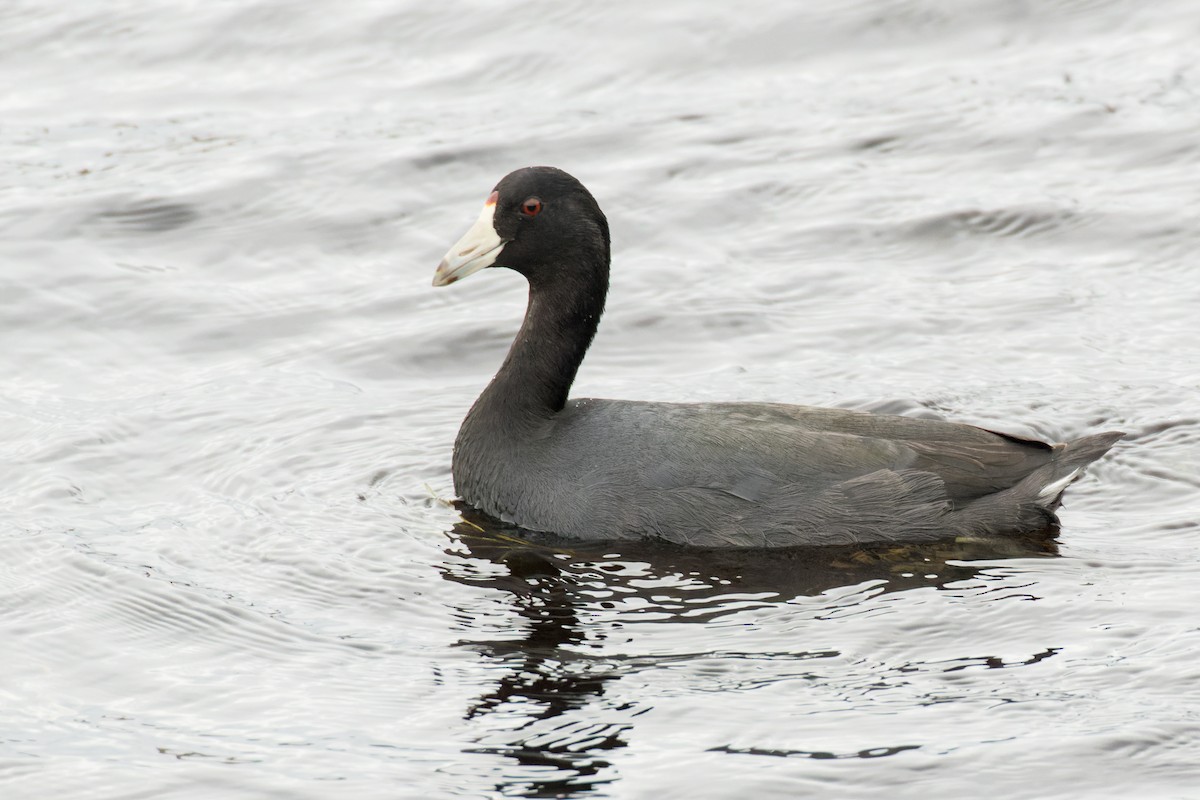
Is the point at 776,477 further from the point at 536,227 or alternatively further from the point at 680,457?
the point at 536,227

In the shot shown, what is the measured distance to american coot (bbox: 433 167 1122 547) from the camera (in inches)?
278

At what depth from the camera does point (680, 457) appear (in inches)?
280

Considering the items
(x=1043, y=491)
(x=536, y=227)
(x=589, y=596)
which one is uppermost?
(x=536, y=227)

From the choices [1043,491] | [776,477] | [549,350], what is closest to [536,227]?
[549,350]

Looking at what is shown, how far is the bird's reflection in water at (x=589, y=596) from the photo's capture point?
5.52m

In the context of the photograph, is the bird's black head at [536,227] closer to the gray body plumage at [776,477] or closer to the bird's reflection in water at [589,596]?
the gray body plumage at [776,477]

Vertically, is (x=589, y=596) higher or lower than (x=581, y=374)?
lower

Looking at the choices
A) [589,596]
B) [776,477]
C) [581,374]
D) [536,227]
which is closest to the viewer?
[589,596]

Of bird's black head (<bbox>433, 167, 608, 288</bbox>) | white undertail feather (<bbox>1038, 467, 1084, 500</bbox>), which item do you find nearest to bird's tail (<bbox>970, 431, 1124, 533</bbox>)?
white undertail feather (<bbox>1038, 467, 1084, 500</bbox>)

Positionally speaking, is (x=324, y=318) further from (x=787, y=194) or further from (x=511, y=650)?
(x=511, y=650)

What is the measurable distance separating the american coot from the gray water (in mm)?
187

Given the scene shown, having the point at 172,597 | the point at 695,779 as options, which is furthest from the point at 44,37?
the point at 695,779

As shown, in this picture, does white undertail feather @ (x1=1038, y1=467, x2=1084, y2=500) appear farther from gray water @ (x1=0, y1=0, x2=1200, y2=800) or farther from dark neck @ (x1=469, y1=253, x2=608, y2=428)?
dark neck @ (x1=469, y1=253, x2=608, y2=428)

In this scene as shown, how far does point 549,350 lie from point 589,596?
4.73 feet
